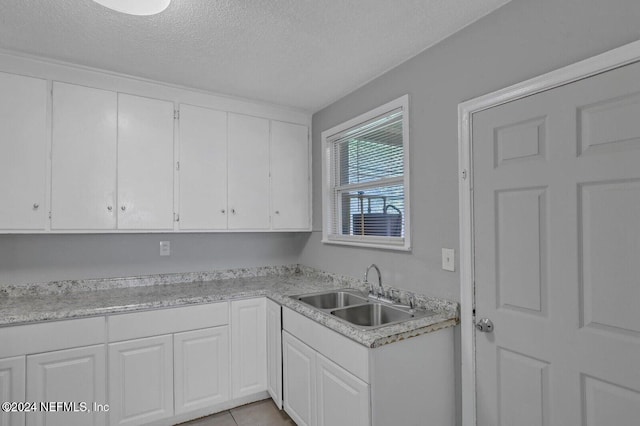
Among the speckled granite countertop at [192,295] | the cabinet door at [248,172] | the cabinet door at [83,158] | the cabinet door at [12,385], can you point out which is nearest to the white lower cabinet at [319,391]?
the speckled granite countertop at [192,295]

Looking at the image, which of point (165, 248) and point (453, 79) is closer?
point (453, 79)

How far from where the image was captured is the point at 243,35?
190 centimetres

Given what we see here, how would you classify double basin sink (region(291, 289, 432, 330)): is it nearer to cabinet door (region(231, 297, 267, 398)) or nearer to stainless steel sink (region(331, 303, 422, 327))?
stainless steel sink (region(331, 303, 422, 327))

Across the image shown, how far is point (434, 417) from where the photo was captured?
175 cm

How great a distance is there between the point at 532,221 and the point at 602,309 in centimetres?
42

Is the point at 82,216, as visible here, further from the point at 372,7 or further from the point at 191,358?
the point at 372,7

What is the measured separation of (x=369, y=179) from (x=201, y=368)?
6.01 ft

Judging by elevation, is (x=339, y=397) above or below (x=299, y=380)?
above

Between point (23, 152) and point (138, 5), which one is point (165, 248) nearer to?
point (23, 152)

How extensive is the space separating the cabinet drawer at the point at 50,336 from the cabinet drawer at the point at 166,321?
0.29 feet

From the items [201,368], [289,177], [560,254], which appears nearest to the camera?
[560,254]

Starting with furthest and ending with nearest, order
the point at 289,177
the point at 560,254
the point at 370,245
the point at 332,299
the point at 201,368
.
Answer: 1. the point at 289,177
2. the point at 332,299
3. the point at 370,245
4. the point at 201,368
5. the point at 560,254

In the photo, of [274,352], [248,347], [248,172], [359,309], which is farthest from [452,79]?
[248,347]

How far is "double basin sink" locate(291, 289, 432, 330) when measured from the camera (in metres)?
1.99
